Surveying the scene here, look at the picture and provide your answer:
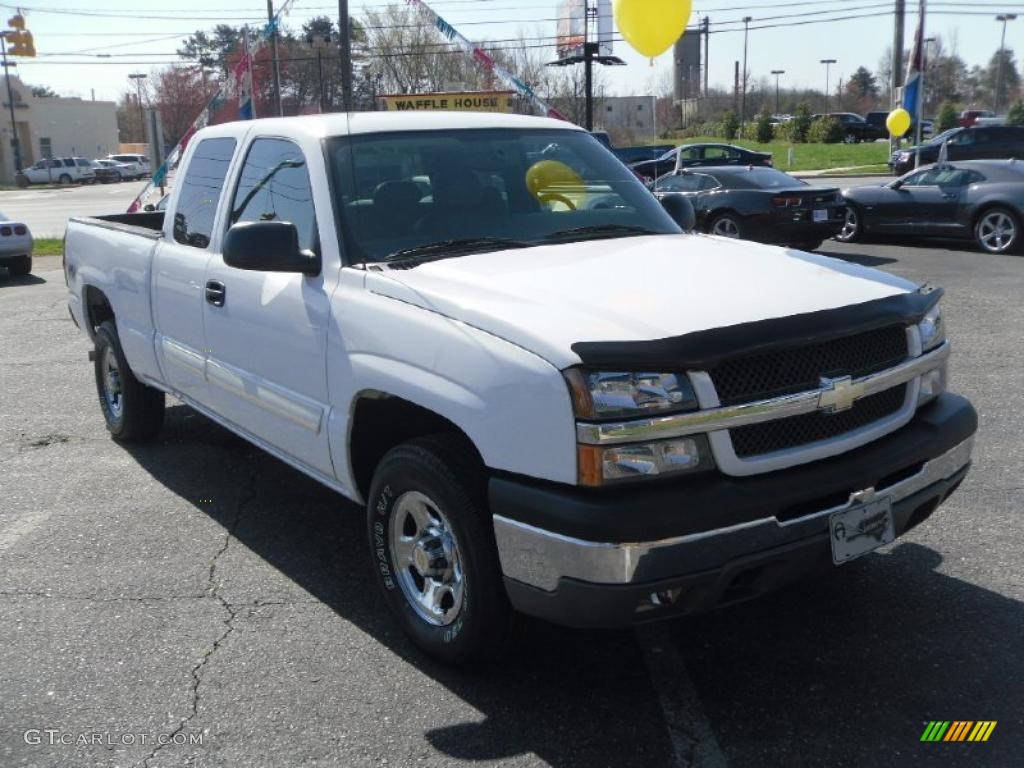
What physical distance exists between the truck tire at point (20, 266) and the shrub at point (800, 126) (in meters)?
44.4

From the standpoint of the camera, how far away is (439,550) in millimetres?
3527

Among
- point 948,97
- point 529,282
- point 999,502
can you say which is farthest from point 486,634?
point 948,97

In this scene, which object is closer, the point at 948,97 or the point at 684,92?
the point at 684,92

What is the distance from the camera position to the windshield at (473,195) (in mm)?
4078

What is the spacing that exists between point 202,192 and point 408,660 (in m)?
2.80

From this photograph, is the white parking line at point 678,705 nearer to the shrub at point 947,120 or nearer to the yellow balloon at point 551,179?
the yellow balloon at point 551,179

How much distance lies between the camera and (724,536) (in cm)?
290

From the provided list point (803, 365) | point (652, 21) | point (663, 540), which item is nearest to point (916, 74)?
point (652, 21)

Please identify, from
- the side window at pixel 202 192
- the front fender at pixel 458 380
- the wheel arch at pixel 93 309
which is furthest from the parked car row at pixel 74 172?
the front fender at pixel 458 380

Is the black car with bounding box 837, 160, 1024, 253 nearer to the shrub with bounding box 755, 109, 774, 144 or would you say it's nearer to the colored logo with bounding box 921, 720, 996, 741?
the colored logo with bounding box 921, 720, 996, 741

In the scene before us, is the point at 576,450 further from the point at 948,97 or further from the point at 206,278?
the point at 948,97

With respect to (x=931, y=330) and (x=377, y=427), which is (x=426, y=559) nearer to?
(x=377, y=427)

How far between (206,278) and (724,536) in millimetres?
2939

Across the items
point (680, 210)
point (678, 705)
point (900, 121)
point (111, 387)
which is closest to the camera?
point (678, 705)
